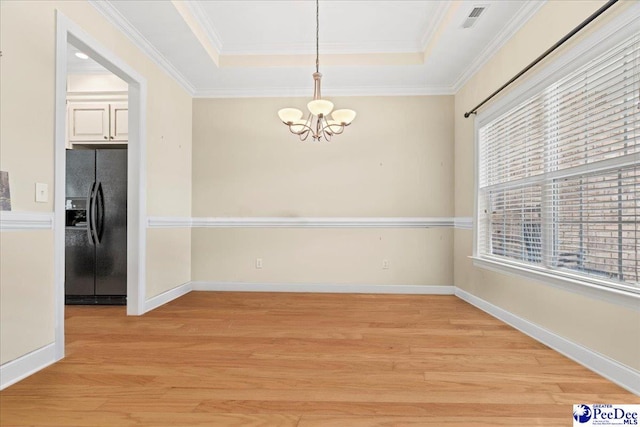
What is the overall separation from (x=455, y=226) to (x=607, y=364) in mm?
2620

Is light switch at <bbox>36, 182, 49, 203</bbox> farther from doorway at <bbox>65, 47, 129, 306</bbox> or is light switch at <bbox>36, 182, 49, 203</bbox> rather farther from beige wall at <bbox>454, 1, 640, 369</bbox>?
beige wall at <bbox>454, 1, 640, 369</bbox>

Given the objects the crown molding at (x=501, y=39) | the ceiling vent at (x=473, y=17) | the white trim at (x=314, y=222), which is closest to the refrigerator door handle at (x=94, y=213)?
the white trim at (x=314, y=222)

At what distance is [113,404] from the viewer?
1849 millimetres

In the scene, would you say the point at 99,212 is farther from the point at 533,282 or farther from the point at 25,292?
the point at 533,282

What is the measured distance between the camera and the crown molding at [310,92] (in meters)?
4.77

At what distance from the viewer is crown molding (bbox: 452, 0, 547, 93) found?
2.92 metres

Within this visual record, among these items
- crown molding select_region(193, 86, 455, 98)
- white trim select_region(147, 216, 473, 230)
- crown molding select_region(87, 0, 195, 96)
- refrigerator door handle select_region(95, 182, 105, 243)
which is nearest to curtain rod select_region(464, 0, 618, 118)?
crown molding select_region(193, 86, 455, 98)

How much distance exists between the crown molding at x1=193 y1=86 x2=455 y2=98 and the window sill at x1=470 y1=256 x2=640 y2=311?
2395mm

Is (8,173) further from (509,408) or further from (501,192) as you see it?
(501,192)

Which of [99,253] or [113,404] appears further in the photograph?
[99,253]

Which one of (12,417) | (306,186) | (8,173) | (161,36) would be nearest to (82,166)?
(161,36)

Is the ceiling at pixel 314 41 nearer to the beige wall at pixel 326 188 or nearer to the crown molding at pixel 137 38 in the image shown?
the crown molding at pixel 137 38

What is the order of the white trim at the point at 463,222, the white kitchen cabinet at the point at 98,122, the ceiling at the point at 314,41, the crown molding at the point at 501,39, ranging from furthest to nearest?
1. the white kitchen cabinet at the point at 98,122
2. the white trim at the point at 463,222
3. the ceiling at the point at 314,41
4. the crown molding at the point at 501,39

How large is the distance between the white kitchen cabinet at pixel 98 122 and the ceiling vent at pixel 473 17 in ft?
12.7
